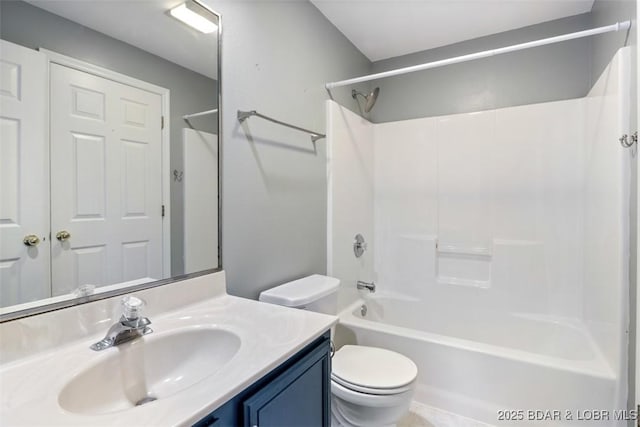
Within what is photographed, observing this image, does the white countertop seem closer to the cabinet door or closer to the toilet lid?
the cabinet door

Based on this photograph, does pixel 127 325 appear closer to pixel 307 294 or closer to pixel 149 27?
pixel 307 294

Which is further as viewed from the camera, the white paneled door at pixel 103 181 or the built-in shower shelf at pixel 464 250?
the built-in shower shelf at pixel 464 250

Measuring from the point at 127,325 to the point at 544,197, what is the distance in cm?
254

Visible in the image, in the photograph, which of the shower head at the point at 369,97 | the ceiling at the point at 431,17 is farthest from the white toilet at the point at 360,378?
the ceiling at the point at 431,17

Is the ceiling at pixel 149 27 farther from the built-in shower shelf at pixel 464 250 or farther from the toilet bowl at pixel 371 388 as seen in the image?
the built-in shower shelf at pixel 464 250

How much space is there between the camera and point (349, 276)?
7.75ft

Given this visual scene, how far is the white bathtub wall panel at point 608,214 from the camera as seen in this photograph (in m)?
1.53

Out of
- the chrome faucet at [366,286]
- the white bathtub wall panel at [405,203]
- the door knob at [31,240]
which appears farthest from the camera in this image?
the white bathtub wall panel at [405,203]

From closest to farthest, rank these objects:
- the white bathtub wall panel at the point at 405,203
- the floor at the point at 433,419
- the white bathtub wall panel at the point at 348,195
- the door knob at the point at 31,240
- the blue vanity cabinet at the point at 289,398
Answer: the blue vanity cabinet at the point at 289,398 → the door knob at the point at 31,240 → the floor at the point at 433,419 → the white bathtub wall panel at the point at 348,195 → the white bathtub wall panel at the point at 405,203

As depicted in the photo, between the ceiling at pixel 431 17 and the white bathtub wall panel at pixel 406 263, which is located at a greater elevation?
the ceiling at pixel 431 17

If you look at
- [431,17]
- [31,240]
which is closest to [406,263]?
[431,17]

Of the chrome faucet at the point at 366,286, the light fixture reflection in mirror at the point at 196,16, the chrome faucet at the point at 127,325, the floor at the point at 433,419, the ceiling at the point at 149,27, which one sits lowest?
the floor at the point at 433,419

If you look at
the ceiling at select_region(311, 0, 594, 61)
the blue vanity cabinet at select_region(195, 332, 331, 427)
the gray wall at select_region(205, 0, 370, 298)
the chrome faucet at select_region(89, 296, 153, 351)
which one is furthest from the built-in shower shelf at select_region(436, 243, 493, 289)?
the chrome faucet at select_region(89, 296, 153, 351)

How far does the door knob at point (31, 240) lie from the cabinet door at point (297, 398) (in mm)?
695
